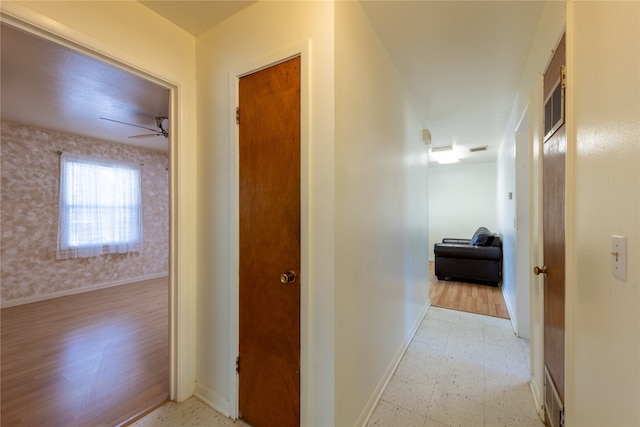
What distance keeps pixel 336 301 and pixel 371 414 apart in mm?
924

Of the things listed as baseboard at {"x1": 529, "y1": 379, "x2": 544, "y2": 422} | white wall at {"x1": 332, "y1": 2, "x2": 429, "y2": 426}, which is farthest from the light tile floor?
white wall at {"x1": 332, "y1": 2, "x2": 429, "y2": 426}

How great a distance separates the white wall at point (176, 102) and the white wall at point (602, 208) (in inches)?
77.1

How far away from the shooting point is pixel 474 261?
4.32m

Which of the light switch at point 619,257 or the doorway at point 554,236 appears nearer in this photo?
the light switch at point 619,257

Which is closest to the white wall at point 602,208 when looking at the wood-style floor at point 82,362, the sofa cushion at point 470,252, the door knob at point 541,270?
the door knob at point 541,270

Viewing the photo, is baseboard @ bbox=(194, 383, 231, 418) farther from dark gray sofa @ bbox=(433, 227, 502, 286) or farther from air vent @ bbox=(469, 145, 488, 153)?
air vent @ bbox=(469, 145, 488, 153)

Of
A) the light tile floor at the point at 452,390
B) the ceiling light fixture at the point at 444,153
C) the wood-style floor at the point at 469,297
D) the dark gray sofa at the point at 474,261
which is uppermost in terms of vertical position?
the ceiling light fixture at the point at 444,153

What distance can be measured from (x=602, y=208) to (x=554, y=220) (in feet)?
2.19

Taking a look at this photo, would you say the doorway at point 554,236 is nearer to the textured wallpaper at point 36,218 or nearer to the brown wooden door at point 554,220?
the brown wooden door at point 554,220

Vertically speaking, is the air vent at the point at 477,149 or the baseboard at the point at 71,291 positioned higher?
the air vent at the point at 477,149

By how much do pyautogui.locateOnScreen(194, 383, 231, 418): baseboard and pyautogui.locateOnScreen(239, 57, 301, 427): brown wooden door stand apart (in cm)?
12

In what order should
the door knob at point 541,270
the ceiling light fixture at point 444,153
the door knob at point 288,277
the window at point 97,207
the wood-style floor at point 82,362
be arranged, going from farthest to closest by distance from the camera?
the ceiling light fixture at point 444,153, the window at point 97,207, the wood-style floor at point 82,362, the door knob at point 541,270, the door knob at point 288,277

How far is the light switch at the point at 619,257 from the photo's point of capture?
0.65m

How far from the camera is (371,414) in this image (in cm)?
159
